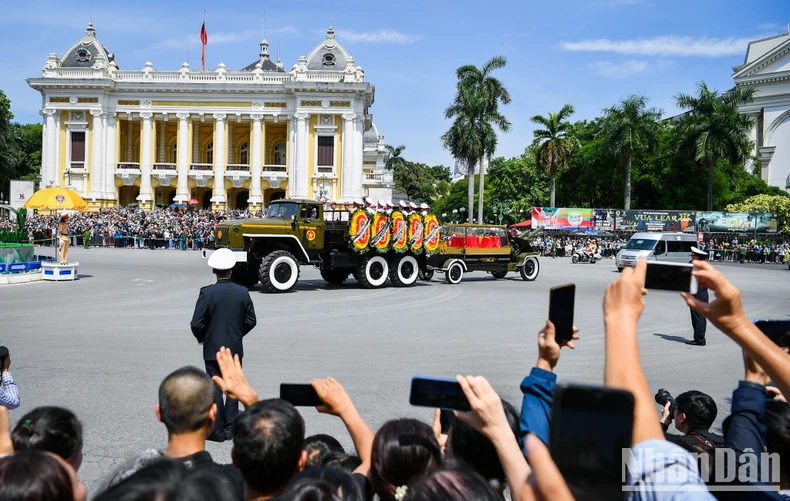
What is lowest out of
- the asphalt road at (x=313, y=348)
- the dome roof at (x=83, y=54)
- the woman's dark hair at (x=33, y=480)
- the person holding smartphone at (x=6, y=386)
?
the asphalt road at (x=313, y=348)

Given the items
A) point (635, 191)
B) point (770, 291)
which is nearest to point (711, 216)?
point (635, 191)

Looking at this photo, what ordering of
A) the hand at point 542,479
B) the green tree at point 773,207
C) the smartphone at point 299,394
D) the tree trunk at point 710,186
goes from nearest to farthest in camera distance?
the hand at point 542,479 < the smartphone at point 299,394 < the green tree at point 773,207 < the tree trunk at point 710,186

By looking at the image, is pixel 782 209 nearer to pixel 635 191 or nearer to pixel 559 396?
pixel 635 191

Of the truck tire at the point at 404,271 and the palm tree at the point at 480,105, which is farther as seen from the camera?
the palm tree at the point at 480,105

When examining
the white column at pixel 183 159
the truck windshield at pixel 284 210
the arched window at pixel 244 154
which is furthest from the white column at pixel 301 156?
the truck windshield at pixel 284 210

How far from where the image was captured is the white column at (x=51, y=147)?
187 ft

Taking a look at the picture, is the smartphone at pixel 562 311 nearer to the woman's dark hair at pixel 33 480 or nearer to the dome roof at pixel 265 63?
the woman's dark hair at pixel 33 480

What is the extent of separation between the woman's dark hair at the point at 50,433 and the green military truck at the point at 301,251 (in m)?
14.3

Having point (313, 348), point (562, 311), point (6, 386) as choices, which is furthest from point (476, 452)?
point (313, 348)

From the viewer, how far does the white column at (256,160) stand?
191 feet

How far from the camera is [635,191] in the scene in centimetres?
6006

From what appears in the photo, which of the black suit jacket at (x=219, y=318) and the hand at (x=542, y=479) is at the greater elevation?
the hand at (x=542, y=479)

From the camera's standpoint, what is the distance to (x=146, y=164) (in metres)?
58.5

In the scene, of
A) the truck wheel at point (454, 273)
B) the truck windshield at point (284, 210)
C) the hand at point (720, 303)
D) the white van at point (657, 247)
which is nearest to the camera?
the hand at point (720, 303)
